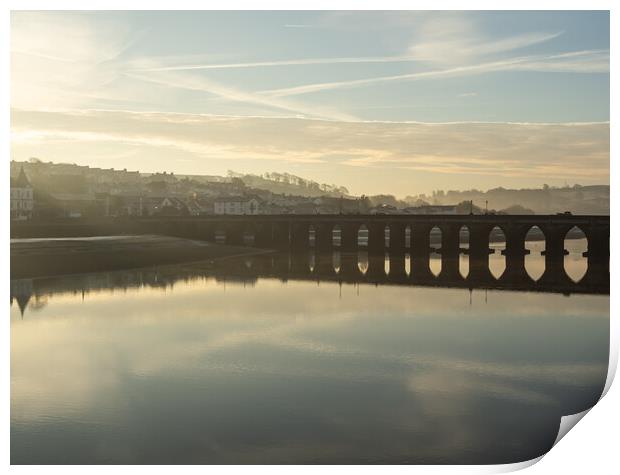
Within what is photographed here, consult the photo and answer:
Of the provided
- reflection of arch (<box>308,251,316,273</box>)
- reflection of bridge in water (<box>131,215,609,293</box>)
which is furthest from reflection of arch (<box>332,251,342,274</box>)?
reflection of arch (<box>308,251,316,273</box>)

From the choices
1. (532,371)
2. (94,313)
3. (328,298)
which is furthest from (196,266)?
(532,371)

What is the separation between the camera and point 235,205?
16125 cm

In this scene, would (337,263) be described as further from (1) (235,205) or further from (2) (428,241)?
(1) (235,205)

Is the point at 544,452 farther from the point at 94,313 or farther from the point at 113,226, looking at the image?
the point at 113,226

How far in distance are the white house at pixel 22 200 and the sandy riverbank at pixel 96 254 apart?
38.3 ft

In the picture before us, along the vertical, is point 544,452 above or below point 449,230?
below

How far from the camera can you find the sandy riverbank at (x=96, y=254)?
53.2 metres

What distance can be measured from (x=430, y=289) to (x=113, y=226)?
50287mm

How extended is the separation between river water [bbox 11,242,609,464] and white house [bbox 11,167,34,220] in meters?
36.2

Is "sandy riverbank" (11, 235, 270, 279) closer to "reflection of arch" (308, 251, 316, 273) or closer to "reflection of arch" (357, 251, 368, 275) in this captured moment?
"reflection of arch" (308, 251, 316, 273)

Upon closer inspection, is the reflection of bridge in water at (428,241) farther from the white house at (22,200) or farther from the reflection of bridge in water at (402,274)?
the white house at (22,200)

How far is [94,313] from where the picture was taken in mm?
36312

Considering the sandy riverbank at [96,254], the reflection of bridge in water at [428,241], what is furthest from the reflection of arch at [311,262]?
the sandy riverbank at [96,254]

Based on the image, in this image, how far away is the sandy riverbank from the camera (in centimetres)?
5322
